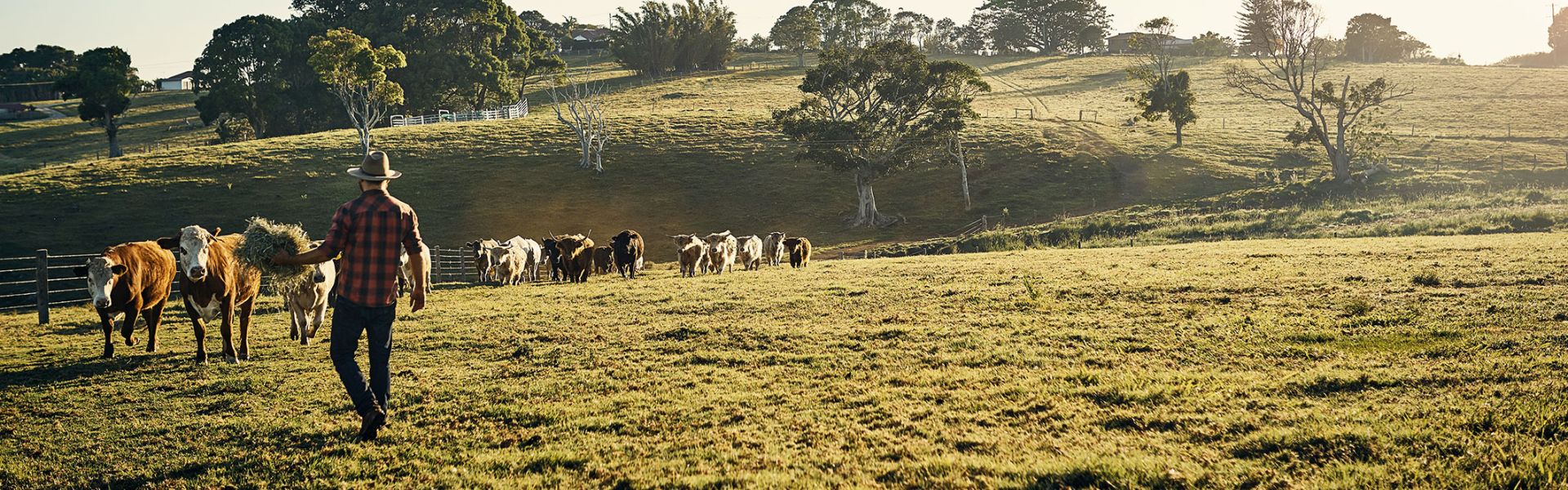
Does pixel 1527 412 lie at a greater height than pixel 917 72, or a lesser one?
lesser

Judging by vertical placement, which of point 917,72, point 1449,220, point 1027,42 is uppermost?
point 1027,42

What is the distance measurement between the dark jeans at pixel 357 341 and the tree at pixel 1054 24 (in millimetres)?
145615

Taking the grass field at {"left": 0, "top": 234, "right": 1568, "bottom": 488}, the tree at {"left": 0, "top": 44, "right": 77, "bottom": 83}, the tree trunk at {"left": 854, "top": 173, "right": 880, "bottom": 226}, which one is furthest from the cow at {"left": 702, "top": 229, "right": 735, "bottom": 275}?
the tree at {"left": 0, "top": 44, "right": 77, "bottom": 83}

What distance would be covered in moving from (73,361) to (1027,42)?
14524cm

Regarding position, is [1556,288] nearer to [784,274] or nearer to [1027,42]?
[784,274]

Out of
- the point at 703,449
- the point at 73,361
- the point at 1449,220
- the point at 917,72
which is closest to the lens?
the point at 703,449

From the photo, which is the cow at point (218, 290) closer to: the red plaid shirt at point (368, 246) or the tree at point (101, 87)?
the red plaid shirt at point (368, 246)

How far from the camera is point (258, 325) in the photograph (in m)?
15.2

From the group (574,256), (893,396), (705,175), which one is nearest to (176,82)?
(705,175)

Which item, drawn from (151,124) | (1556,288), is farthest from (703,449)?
(151,124)

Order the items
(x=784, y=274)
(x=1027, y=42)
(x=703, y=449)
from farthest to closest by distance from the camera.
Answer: (x=1027, y=42)
(x=784, y=274)
(x=703, y=449)

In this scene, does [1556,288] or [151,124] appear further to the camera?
[151,124]

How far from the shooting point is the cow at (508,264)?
24.7 metres

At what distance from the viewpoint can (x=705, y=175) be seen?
60.2 m
